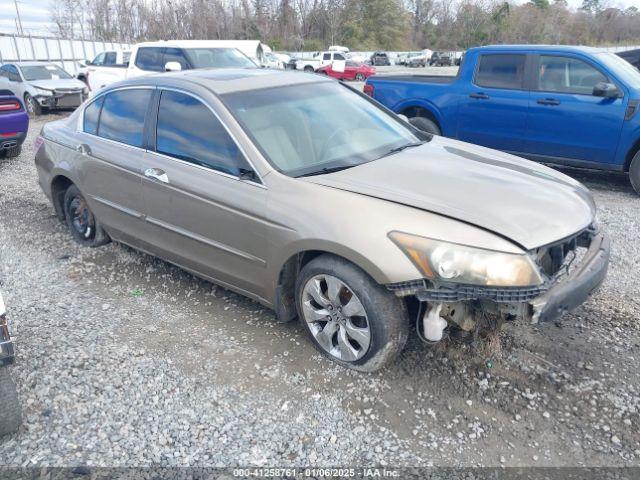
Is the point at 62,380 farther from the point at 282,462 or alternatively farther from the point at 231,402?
the point at 282,462

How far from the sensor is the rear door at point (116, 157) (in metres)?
4.19

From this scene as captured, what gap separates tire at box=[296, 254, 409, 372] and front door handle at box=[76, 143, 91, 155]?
8.22 ft

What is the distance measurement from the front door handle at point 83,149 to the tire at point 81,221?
46 cm

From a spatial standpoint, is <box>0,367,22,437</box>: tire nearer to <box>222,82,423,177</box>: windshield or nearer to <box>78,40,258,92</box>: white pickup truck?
<box>222,82,423,177</box>: windshield

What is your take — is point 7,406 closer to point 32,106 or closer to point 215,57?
point 215,57

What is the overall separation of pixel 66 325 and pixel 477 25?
257 feet

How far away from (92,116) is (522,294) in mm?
3919

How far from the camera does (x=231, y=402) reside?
3006mm

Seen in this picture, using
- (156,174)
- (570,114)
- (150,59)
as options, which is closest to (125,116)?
(156,174)

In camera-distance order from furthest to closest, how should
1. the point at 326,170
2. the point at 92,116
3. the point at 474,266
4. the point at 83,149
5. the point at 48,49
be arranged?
1. the point at 48,49
2. the point at 92,116
3. the point at 83,149
4. the point at 326,170
5. the point at 474,266

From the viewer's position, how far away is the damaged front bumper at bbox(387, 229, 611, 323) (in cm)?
268

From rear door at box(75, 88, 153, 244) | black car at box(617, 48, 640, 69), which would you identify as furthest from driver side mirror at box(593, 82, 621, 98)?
black car at box(617, 48, 640, 69)

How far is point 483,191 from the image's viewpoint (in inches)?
123

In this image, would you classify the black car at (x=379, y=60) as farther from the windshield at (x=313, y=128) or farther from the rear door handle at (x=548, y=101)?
the windshield at (x=313, y=128)
